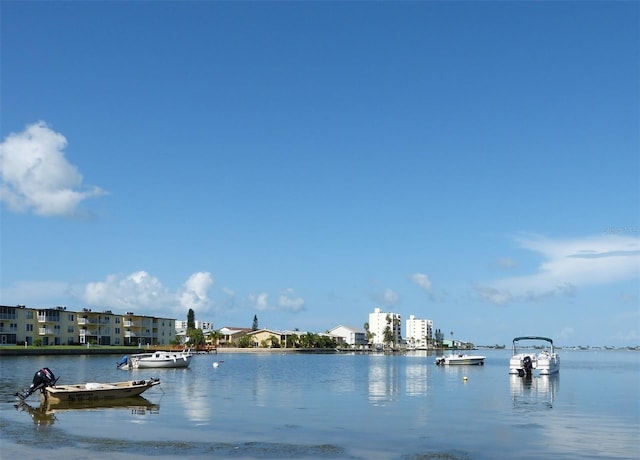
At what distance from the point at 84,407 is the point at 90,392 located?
1.83 meters

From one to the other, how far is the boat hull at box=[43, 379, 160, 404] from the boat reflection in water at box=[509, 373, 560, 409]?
2684cm

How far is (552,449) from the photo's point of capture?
2945 cm

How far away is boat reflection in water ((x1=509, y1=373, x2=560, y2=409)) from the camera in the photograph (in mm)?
49719

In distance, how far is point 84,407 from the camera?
4112cm

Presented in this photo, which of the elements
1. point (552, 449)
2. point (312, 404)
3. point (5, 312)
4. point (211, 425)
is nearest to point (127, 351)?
point (5, 312)

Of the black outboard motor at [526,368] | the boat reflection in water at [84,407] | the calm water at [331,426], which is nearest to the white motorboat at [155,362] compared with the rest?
the calm water at [331,426]

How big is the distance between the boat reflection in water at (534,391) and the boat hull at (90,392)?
2684 centimetres

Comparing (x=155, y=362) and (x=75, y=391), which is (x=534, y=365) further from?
(x=75, y=391)

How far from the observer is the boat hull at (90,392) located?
4215 centimetres

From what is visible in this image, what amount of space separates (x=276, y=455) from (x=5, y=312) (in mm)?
133119

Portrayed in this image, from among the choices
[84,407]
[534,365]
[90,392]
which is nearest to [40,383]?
[90,392]

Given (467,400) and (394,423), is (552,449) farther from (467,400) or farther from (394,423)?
(467,400)

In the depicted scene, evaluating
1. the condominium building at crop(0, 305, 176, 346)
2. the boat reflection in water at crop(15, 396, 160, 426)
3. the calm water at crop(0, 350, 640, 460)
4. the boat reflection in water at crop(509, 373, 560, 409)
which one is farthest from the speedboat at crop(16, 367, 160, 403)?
the condominium building at crop(0, 305, 176, 346)

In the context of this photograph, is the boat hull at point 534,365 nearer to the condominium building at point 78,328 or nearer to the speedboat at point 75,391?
the speedboat at point 75,391
